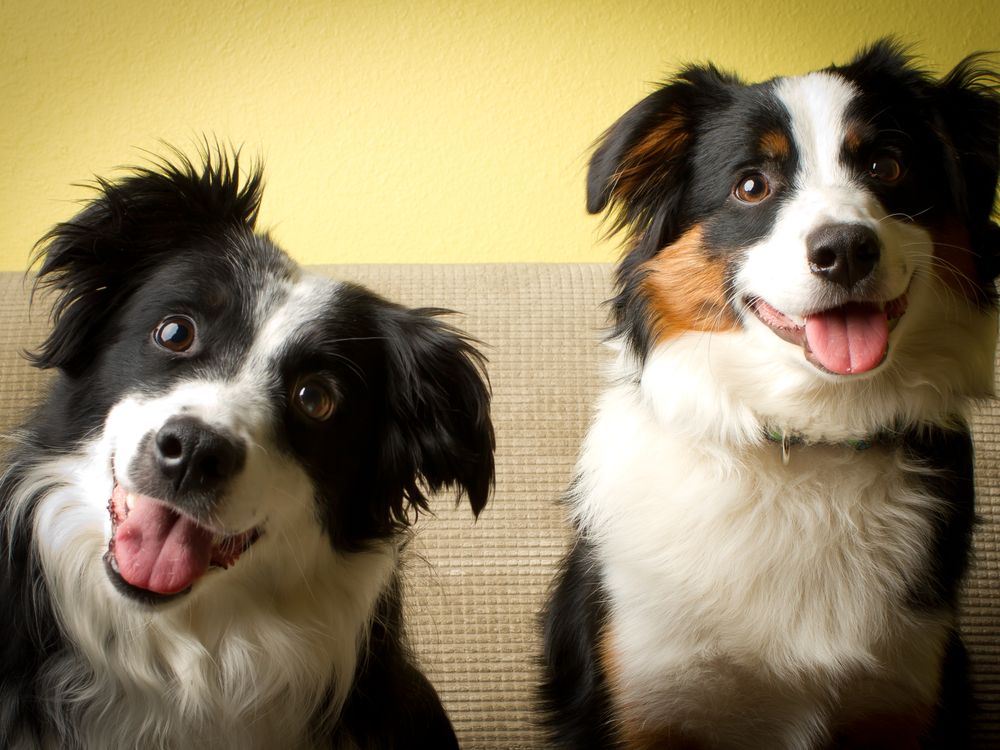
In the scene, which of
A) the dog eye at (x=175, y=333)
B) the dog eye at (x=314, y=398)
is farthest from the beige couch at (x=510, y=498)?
the dog eye at (x=175, y=333)

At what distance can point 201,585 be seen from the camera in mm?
1464

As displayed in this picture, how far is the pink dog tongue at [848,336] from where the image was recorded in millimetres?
1627

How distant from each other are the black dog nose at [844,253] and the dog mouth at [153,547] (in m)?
0.98

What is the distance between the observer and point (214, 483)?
1375 millimetres

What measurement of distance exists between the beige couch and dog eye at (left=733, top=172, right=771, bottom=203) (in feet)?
2.92

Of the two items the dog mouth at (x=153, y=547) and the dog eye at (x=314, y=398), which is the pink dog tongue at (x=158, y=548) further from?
the dog eye at (x=314, y=398)

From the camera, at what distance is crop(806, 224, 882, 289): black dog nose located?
158cm

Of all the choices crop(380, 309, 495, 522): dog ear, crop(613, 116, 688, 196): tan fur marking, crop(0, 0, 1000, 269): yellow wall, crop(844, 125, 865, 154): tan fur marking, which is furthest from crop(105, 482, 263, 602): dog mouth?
crop(0, 0, 1000, 269): yellow wall

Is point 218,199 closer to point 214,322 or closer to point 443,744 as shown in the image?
point 214,322

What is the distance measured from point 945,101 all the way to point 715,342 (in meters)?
0.62

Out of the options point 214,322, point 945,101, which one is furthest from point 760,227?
point 214,322

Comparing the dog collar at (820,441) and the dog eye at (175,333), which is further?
the dog collar at (820,441)

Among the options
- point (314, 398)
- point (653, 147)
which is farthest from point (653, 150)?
point (314, 398)

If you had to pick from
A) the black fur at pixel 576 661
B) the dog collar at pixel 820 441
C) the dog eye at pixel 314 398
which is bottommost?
the black fur at pixel 576 661
